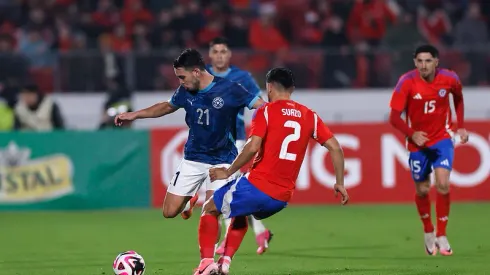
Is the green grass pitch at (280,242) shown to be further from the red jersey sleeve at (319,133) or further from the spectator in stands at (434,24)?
the spectator in stands at (434,24)

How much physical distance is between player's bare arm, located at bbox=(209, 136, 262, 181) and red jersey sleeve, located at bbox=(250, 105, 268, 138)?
5cm

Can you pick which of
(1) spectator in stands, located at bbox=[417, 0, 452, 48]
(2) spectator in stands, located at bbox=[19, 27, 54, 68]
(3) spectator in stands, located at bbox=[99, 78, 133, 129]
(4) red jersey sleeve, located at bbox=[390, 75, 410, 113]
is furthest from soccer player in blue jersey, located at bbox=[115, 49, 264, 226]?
(1) spectator in stands, located at bbox=[417, 0, 452, 48]

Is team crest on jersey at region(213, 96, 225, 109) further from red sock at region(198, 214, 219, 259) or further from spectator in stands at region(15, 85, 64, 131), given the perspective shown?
spectator in stands at region(15, 85, 64, 131)

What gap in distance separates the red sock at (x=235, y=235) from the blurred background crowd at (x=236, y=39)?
9728 millimetres

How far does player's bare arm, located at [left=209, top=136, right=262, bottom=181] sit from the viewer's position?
8430mm

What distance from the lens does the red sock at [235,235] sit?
889 centimetres

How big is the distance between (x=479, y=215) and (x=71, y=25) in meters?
9.89

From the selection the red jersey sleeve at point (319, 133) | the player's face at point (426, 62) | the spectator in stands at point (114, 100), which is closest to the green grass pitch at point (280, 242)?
the red jersey sleeve at point (319, 133)

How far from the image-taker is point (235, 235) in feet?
29.5

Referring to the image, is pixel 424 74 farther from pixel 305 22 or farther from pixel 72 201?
pixel 305 22

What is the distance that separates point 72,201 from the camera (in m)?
17.3

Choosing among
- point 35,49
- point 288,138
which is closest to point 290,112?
point 288,138

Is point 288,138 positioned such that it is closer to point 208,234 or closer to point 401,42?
point 208,234

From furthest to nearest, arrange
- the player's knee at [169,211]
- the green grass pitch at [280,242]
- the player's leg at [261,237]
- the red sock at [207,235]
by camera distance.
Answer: the player's leg at [261,237]
the green grass pitch at [280,242]
the player's knee at [169,211]
the red sock at [207,235]
